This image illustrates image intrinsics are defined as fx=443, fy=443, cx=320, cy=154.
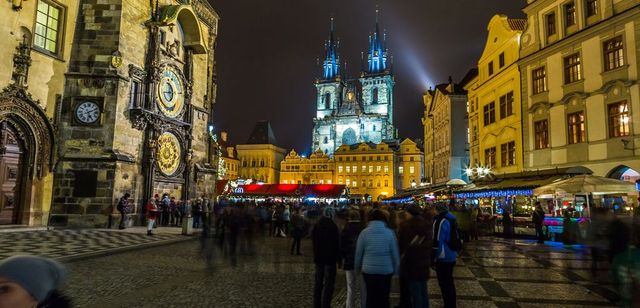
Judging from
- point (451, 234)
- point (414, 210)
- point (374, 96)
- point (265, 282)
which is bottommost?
point (265, 282)

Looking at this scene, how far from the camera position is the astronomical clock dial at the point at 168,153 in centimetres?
2327

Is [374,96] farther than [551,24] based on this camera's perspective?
Yes

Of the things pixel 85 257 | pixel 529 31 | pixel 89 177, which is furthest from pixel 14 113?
pixel 529 31

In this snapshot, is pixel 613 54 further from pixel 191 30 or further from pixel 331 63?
pixel 331 63

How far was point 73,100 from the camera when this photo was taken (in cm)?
1961

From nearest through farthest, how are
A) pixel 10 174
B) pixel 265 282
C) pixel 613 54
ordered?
pixel 265 282 → pixel 10 174 → pixel 613 54

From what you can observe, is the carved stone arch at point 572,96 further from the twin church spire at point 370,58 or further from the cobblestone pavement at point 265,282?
the twin church spire at point 370,58

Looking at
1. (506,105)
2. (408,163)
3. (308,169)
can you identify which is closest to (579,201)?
(506,105)

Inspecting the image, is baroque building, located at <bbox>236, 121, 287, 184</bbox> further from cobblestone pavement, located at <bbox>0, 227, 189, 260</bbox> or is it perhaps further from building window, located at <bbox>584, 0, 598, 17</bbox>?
building window, located at <bbox>584, 0, 598, 17</bbox>

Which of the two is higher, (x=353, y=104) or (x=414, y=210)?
(x=353, y=104)

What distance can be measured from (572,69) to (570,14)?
2982mm

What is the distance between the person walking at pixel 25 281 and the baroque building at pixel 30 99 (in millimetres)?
17793

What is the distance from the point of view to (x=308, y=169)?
114500 mm

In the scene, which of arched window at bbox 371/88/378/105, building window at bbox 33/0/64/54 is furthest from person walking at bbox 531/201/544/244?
arched window at bbox 371/88/378/105
